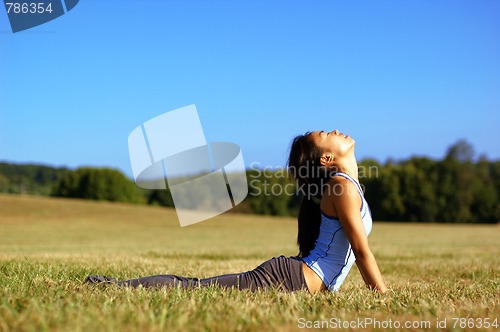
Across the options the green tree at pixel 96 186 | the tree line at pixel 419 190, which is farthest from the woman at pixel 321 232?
the green tree at pixel 96 186

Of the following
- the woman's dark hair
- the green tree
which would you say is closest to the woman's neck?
the woman's dark hair

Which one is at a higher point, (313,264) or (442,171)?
(313,264)

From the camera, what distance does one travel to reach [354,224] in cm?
468

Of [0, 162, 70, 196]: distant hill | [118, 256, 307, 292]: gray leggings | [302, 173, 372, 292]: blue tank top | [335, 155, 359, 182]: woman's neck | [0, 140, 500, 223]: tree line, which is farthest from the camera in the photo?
[0, 162, 70, 196]: distant hill

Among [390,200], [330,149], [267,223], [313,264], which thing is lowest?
[390,200]

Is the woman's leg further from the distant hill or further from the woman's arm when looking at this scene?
the distant hill

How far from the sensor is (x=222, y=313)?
3461mm

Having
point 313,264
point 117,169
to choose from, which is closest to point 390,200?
point 117,169

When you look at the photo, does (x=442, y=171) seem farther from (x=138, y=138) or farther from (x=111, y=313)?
(x=111, y=313)

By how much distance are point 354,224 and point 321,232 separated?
1.61ft

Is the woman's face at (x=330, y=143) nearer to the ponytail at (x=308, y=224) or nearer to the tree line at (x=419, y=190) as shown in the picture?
the ponytail at (x=308, y=224)

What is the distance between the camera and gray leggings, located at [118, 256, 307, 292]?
486 centimetres

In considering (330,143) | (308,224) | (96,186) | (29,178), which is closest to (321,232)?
(308,224)

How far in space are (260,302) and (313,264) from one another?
1179 mm
